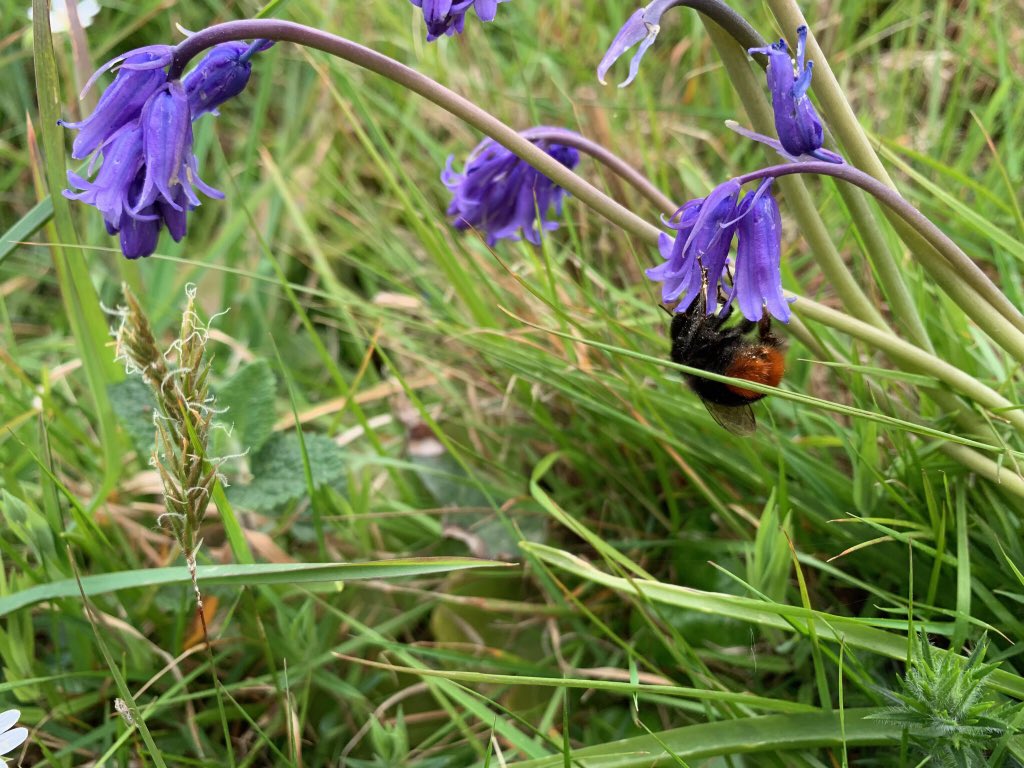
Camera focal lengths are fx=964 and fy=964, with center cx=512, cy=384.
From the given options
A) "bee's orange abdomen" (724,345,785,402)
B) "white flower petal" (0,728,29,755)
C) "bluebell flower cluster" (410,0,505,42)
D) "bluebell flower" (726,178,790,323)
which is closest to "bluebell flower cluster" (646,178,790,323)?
"bluebell flower" (726,178,790,323)

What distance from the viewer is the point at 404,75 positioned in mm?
1452

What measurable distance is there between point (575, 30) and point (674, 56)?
406mm

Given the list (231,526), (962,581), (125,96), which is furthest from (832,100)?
(231,526)

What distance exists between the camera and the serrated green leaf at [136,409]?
196 cm

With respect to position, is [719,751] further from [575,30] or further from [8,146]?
[8,146]

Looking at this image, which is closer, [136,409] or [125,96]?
[125,96]

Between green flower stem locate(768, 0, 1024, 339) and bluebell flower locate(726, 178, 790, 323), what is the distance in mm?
209

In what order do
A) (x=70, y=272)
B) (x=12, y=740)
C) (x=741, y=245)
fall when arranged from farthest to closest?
(x=70, y=272) < (x=741, y=245) < (x=12, y=740)

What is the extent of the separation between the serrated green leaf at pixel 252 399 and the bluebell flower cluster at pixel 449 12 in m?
0.88

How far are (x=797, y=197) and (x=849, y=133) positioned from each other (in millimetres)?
121

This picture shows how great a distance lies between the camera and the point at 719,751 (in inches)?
55.8

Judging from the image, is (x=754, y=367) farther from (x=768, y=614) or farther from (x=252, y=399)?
(x=252, y=399)

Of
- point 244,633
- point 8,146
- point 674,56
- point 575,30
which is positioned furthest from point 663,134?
point 8,146

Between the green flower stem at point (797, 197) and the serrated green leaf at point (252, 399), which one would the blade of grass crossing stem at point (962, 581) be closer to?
the green flower stem at point (797, 197)
